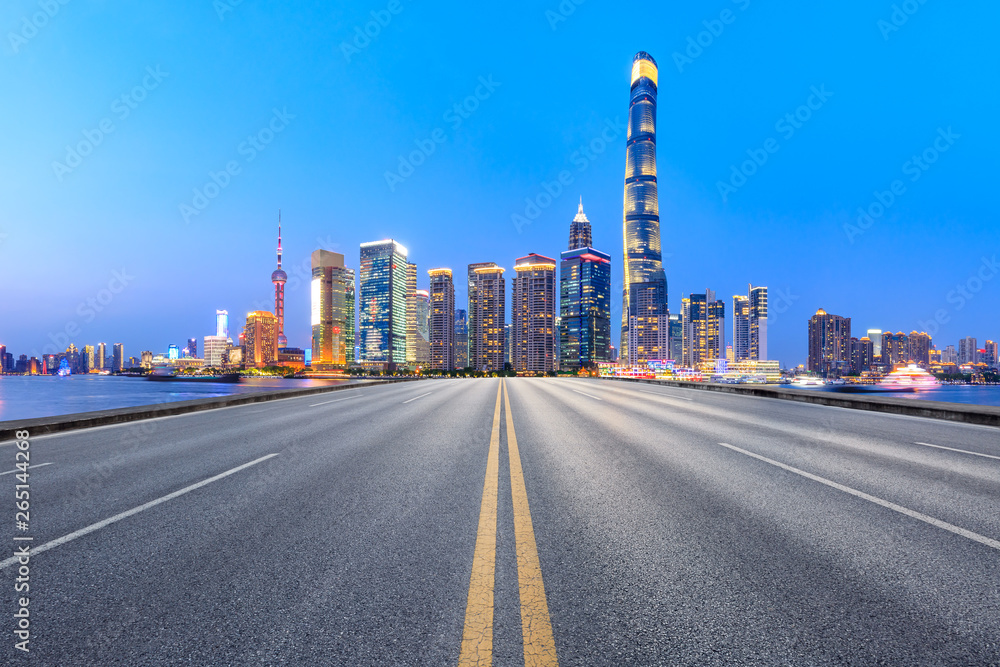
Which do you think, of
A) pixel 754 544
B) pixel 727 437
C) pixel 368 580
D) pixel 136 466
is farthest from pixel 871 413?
pixel 136 466

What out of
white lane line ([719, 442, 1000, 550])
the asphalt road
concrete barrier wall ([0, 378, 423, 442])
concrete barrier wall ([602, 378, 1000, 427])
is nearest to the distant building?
concrete barrier wall ([602, 378, 1000, 427])

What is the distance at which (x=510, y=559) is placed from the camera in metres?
3.70

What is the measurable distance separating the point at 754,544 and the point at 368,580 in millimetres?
3285

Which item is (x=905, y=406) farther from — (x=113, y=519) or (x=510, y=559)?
(x=113, y=519)

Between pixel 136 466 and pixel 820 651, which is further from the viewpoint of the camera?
pixel 136 466

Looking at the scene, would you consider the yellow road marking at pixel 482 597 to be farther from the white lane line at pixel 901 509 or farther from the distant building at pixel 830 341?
the distant building at pixel 830 341

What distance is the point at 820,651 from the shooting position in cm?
255

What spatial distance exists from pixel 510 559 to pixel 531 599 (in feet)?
2.15

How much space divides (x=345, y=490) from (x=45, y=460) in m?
6.14

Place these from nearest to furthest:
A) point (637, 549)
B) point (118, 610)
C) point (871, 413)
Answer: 1. point (118, 610)
2. point (637, 549)
3. point (871, 413)

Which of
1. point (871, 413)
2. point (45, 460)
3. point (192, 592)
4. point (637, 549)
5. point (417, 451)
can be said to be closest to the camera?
point (192, 592)

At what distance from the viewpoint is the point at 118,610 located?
3.00 metres

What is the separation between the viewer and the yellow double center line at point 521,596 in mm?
2504

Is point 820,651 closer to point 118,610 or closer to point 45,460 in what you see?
point 118,610
